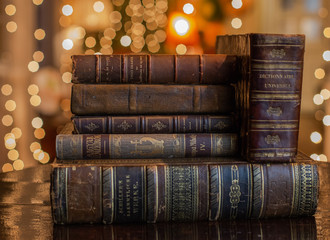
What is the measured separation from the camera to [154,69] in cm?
103

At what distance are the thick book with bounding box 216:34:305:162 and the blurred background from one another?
238cm

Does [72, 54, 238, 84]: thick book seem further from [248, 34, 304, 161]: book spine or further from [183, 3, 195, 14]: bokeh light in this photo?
[183, 3, 195, 14]: bokeh light

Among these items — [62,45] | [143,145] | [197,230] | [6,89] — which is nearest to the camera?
[197,230]

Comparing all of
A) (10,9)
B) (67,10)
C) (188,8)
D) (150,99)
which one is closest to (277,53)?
(150,99)

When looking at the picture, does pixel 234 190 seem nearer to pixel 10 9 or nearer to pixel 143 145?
pixel 143 145

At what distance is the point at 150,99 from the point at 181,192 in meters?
0.21

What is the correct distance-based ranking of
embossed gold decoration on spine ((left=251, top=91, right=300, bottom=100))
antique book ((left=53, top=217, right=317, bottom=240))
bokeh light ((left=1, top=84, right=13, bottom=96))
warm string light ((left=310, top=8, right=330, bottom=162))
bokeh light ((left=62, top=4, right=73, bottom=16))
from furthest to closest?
bokeh light ((left=62, top=4, right=73, bottom=16)) → warm string light ((left=310, top=8, right=330, bottom=162)) → bokeh light ((left=1, top=84, right=13, bottom=96)) → embossed gold decoration on spine ((left=251, top=91, right=300, bottom=100)) → antique book ((left=53, top=217, right=317, bottom=240))

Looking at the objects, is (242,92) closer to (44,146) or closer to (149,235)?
(149,235)

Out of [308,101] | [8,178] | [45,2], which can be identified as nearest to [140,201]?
[8,178]

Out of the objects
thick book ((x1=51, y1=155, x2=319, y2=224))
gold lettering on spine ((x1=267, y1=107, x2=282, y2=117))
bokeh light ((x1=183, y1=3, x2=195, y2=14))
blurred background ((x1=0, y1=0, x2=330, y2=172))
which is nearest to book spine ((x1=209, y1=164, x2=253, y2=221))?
thick book ((x1=51, y1=155, x2=319, y2=224))

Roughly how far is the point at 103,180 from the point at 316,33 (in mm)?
4437

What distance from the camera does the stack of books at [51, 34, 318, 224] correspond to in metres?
0.92

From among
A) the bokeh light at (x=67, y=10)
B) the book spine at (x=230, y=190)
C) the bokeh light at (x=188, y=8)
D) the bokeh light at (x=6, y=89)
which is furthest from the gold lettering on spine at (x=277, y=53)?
the bokeh light at (x=67, y=10)

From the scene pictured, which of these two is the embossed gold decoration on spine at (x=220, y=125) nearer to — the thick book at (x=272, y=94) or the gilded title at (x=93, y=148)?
the thick book at (x=272, y=94)
